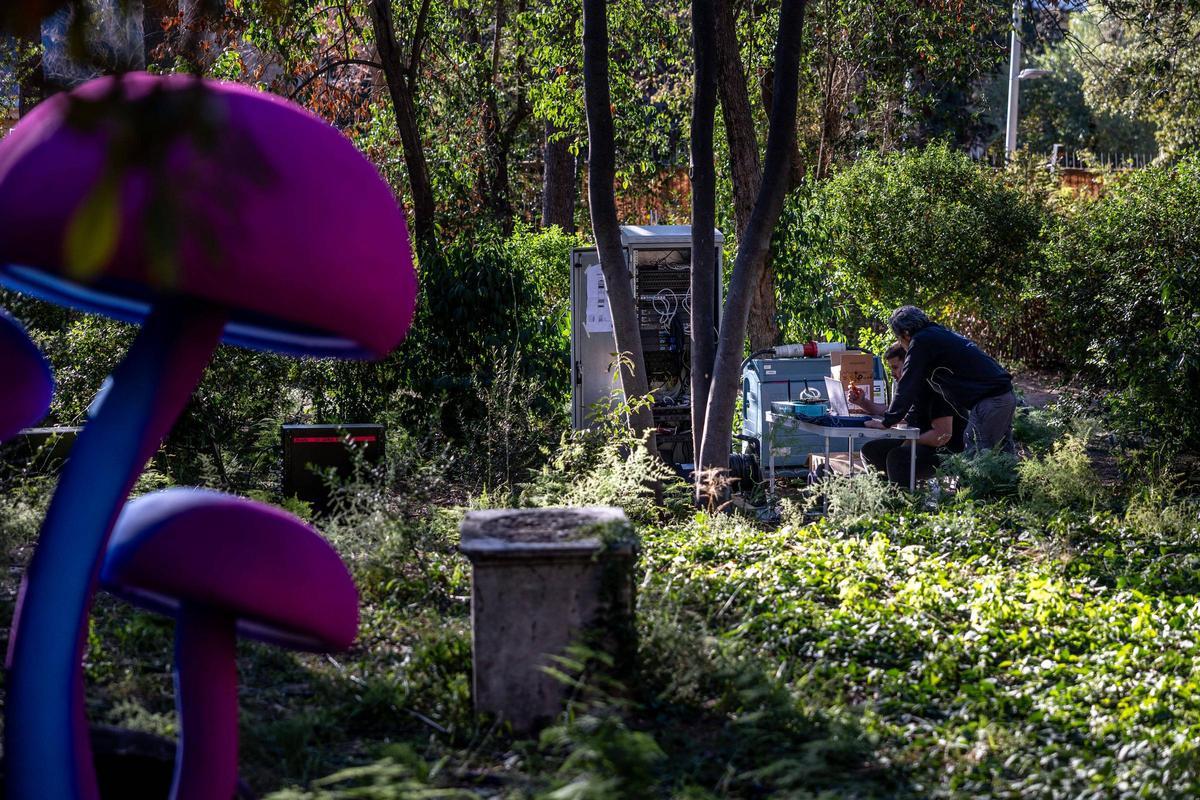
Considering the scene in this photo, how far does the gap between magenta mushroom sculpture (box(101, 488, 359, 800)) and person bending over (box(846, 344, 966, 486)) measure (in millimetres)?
6875

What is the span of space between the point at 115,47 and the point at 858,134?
20.6m

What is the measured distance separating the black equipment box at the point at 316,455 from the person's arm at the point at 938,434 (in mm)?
4328

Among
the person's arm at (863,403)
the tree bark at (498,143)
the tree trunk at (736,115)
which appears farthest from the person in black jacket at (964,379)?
the tree bark at (498,143)

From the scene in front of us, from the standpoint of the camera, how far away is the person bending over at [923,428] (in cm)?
1020

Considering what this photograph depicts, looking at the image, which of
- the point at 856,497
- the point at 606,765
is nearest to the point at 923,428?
the point at 856,497

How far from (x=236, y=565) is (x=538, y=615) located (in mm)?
1695

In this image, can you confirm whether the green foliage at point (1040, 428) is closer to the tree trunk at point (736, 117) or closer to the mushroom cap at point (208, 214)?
the tree trunk at point (736, 117)

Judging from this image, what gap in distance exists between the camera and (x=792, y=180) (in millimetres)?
16422

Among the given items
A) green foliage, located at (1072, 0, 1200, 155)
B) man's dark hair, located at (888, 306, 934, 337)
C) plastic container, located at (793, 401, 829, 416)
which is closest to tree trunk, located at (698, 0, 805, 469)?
plastic container, located at (793, 401, 829, 416)

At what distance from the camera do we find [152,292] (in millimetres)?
3635

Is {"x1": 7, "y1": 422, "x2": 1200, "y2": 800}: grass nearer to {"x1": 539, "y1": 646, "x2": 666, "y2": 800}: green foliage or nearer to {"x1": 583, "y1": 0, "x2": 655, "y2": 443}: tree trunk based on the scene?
{"x1": 539, "y1": 646, "x2": 666, "y2": 800}: green foliage

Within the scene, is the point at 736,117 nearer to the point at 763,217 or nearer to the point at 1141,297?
the point at 763,217

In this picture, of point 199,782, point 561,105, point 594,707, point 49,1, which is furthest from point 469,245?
point 49,1

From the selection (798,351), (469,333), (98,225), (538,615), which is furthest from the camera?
(469,333)
